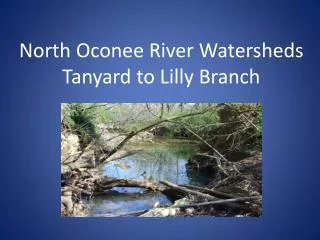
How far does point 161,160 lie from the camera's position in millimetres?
2828

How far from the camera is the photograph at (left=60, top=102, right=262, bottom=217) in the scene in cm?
283

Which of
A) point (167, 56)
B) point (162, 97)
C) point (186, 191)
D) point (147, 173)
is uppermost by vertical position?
point (167, 56)

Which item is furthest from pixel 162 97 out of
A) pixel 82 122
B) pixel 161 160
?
pixel 82 122

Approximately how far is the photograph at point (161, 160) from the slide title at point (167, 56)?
16 cm

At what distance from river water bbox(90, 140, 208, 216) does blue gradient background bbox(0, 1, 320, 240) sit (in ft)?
0.32

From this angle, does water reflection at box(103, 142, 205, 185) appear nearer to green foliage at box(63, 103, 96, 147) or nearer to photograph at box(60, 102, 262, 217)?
photograph at box(60, 102, 262, 217)

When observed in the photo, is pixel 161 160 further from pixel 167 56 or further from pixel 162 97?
pixel 167 56

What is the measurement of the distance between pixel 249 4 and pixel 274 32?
0.24 m

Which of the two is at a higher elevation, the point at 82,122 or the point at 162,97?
the point at 162,97

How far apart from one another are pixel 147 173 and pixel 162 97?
49cm

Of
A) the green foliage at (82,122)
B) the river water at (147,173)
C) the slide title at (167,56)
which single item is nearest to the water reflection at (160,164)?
the river water at (147,173)

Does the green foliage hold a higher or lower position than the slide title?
lower

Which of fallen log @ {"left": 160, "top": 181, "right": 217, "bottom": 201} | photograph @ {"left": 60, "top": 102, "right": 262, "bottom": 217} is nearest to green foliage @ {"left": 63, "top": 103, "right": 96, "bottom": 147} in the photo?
photograph @ {"left": 60, "top": 102, "right": 262, "bottom": 217}
